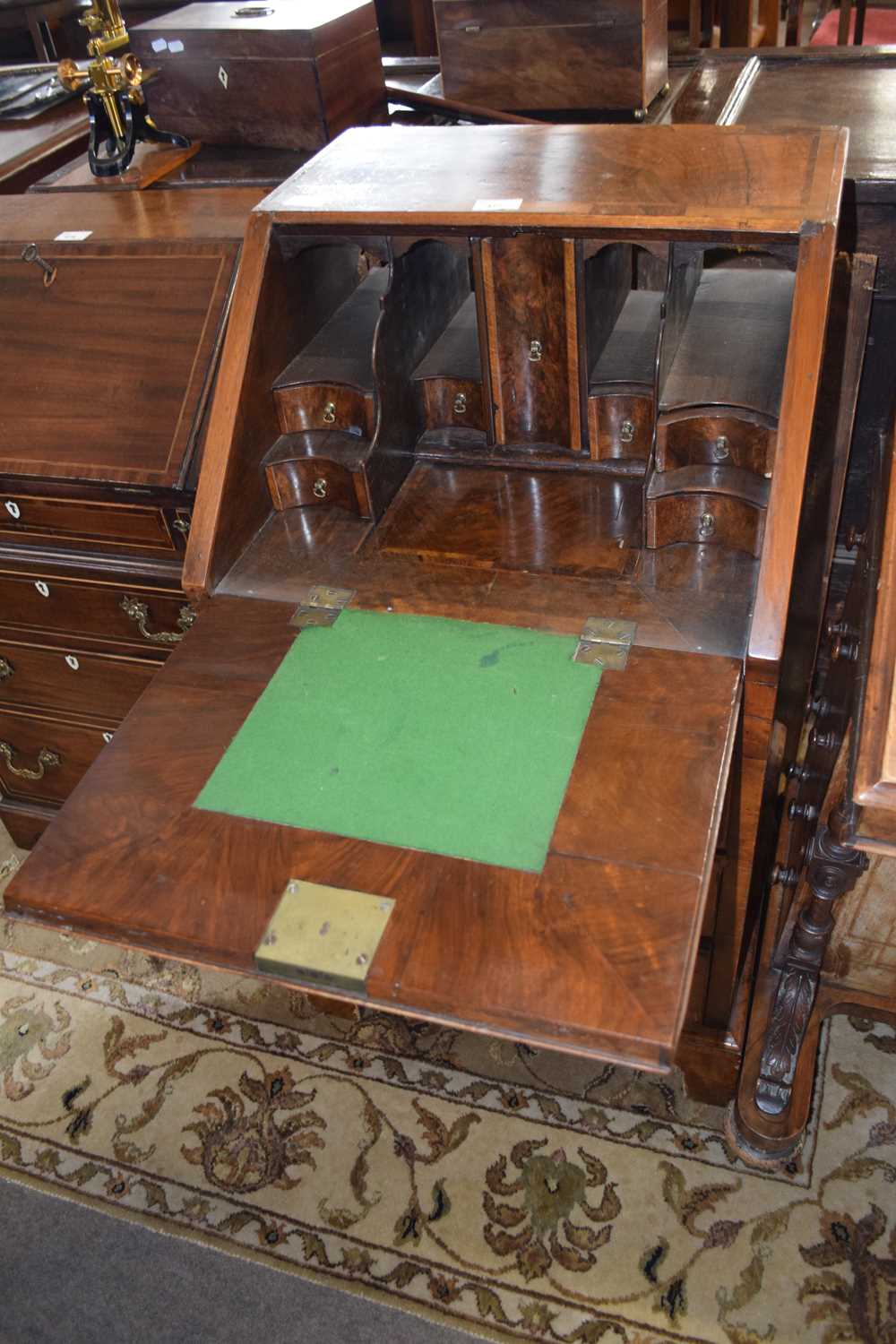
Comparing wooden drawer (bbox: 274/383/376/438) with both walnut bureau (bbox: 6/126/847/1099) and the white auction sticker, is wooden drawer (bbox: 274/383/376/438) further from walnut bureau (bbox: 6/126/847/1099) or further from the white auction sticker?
the white auction sticker

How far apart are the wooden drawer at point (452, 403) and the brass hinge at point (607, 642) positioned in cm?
53

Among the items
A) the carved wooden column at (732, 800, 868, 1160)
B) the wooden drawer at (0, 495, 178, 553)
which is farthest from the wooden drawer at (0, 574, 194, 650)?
the carved wooden column at (732, 800, 868, 1160)

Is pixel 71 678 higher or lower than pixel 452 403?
lower

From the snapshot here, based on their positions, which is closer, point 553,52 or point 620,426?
point 620,426

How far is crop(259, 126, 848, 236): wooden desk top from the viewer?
59.3 inches

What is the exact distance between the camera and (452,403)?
1.89 m

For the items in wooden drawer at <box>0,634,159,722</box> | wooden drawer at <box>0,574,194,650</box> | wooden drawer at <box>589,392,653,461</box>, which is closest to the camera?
wooden drawer at <box>589,392,653,461</box>

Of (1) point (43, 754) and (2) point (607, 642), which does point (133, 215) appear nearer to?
(1) point (43, 754)

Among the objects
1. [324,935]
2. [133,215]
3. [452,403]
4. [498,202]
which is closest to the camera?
[324,935]

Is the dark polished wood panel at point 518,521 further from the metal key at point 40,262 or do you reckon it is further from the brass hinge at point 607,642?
the metal key at point 40,262

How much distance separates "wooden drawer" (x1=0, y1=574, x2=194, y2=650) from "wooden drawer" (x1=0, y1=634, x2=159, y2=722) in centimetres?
6

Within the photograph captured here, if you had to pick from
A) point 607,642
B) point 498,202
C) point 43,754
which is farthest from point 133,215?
point 607,642

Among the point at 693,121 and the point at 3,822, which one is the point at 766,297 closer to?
the point at 693,121

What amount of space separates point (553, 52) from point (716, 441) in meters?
1.23
